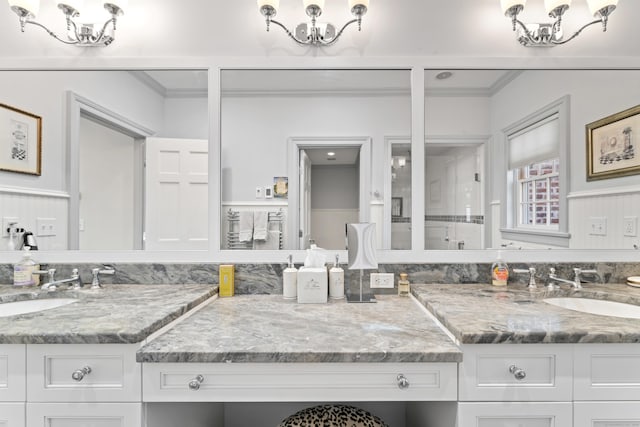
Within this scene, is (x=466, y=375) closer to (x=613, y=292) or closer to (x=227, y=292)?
(x=613, y=292)

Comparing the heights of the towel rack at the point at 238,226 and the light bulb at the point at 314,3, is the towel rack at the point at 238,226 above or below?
below

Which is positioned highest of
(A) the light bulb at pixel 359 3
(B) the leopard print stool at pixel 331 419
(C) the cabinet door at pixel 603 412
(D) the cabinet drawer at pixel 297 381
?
(A) the light bulb at pixel 359 3

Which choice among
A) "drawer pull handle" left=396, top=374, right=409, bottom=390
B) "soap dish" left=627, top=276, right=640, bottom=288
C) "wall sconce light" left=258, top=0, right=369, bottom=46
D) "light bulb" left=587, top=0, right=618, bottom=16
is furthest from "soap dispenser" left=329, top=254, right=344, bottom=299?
"light bulb" left=587, top=0, right=618, bottom=16

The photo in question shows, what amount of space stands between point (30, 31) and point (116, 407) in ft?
6.17

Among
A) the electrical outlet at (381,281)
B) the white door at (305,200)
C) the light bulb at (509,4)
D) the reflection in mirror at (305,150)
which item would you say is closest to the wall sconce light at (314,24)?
the reflection in mirror at (305,150)

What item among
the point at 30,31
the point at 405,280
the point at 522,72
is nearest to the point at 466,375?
the point at 405,280

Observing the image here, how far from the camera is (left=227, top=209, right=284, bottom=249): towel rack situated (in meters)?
1.74

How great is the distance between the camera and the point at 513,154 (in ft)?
5.73

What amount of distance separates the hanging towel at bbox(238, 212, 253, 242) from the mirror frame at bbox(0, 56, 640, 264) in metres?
0.08

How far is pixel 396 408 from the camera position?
1.65 meters

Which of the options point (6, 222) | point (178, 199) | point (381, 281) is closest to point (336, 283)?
point (381, 281)

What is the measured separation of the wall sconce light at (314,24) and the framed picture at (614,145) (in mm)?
1281

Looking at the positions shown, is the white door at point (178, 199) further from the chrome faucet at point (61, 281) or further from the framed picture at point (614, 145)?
the framed picture at point (614, 145)

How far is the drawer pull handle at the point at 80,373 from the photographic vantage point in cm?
100
